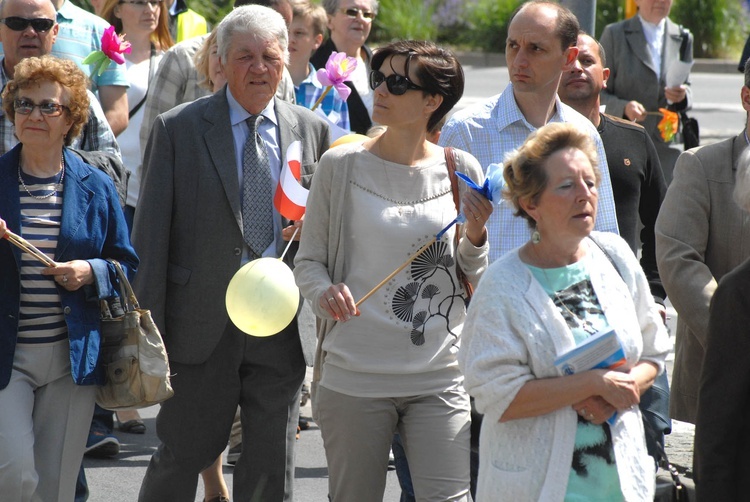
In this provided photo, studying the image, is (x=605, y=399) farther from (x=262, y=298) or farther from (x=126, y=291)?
(x=126, y=291)

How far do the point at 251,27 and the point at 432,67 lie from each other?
2.98 feet

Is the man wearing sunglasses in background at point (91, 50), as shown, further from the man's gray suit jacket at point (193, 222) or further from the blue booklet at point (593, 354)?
the blue booklet at point (593, 354)

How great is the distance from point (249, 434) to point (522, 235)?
1399 mm

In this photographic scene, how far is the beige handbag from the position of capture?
4.54 m

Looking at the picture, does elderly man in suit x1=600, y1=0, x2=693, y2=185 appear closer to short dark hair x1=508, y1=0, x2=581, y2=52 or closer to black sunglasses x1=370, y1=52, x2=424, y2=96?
short dark hair x1=508, y1=0, x2=581, y2=52

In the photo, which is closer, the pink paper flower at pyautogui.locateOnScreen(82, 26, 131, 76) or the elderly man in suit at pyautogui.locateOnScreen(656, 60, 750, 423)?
the elderly man in suit at pyautogui.locateOnScreen(656, 60, 750, 423)

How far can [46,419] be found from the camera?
4.54 meters

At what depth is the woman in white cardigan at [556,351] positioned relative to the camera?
11.3ft

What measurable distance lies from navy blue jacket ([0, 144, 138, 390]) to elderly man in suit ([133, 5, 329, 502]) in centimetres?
14

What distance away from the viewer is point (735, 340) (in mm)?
3426

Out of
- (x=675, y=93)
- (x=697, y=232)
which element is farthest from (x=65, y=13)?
(x=675, y=93)

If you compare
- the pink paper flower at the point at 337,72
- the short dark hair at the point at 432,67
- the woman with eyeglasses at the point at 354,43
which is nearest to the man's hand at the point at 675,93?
the woman with eyeglasses at the point at 354,43

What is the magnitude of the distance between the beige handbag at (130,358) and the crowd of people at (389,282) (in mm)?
70

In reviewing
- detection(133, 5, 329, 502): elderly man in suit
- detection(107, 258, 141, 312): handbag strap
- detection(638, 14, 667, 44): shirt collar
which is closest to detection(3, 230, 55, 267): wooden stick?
detection(107, 258, 141, 312): handbag strap
